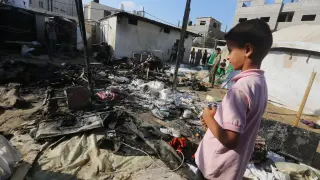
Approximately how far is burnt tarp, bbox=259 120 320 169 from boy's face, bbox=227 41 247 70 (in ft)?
10.7

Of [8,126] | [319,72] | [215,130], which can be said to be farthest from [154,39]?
[215,130]

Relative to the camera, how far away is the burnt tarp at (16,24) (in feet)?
39.3

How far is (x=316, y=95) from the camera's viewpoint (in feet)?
22.1

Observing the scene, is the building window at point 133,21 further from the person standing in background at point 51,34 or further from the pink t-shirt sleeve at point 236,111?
the pink t-shirt sleeve at point 236,111

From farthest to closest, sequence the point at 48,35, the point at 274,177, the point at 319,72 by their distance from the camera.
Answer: the point at 48,35 < the point at 319,72 < the point at 274,177

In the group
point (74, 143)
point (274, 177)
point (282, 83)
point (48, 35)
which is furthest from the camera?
point (48, 35)

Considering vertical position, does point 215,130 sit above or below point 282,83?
above

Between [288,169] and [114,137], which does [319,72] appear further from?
[114,137]

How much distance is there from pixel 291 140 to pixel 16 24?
56.2 feet

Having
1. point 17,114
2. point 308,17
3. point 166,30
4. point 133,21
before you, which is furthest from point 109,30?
point 308,17

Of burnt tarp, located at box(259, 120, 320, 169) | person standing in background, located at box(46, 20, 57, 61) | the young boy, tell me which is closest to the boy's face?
the young boy

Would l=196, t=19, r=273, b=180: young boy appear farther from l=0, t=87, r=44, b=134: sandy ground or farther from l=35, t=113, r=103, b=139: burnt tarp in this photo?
l=0, t=87, r=44, b=134: sandy ground

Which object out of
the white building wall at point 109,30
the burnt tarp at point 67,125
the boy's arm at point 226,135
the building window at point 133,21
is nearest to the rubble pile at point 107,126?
the burnt tarp at point 67,125

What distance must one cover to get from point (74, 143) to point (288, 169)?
355 cm
